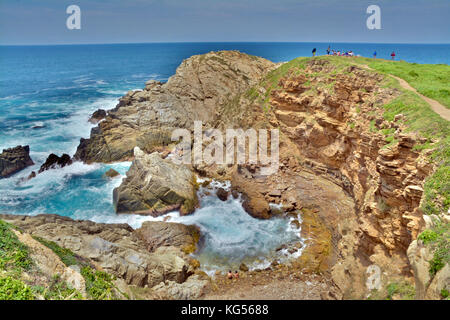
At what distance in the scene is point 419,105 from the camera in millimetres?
19375

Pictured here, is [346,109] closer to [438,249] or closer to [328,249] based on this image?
[328,249]

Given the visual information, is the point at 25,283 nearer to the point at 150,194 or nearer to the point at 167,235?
the point at 167,235

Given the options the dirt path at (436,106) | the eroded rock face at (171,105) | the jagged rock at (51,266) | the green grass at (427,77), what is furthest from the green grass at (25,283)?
the eroded rock face at (171,105)

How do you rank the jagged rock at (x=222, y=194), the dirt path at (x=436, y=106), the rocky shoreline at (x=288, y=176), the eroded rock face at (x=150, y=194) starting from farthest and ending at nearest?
the jagged rock at (x=222, y=194) → the eroded rock face at (x=150, y=194) → the dirt path at (x=436, y=106) → the rocky shoreline at (x=288, y=176)

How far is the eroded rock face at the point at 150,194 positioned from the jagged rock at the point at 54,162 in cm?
1424

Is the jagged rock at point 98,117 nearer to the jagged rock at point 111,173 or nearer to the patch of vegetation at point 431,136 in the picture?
the jagged rock at point 111,173

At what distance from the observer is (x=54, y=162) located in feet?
120

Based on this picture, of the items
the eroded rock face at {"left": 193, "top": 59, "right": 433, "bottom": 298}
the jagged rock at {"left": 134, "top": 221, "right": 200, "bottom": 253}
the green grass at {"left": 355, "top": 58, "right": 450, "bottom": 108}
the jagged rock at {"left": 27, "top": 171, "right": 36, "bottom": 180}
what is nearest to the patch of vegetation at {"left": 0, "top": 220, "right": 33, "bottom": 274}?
the jagged rock at {"left": 134, "top": 221, "right": 200, "bottom": 253}

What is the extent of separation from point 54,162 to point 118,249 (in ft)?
83.5

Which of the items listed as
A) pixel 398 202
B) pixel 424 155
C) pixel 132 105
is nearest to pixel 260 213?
pixel 398 202

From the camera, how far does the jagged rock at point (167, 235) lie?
22734 millimetres

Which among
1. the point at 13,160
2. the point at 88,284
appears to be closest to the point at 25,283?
the point at 88,284
